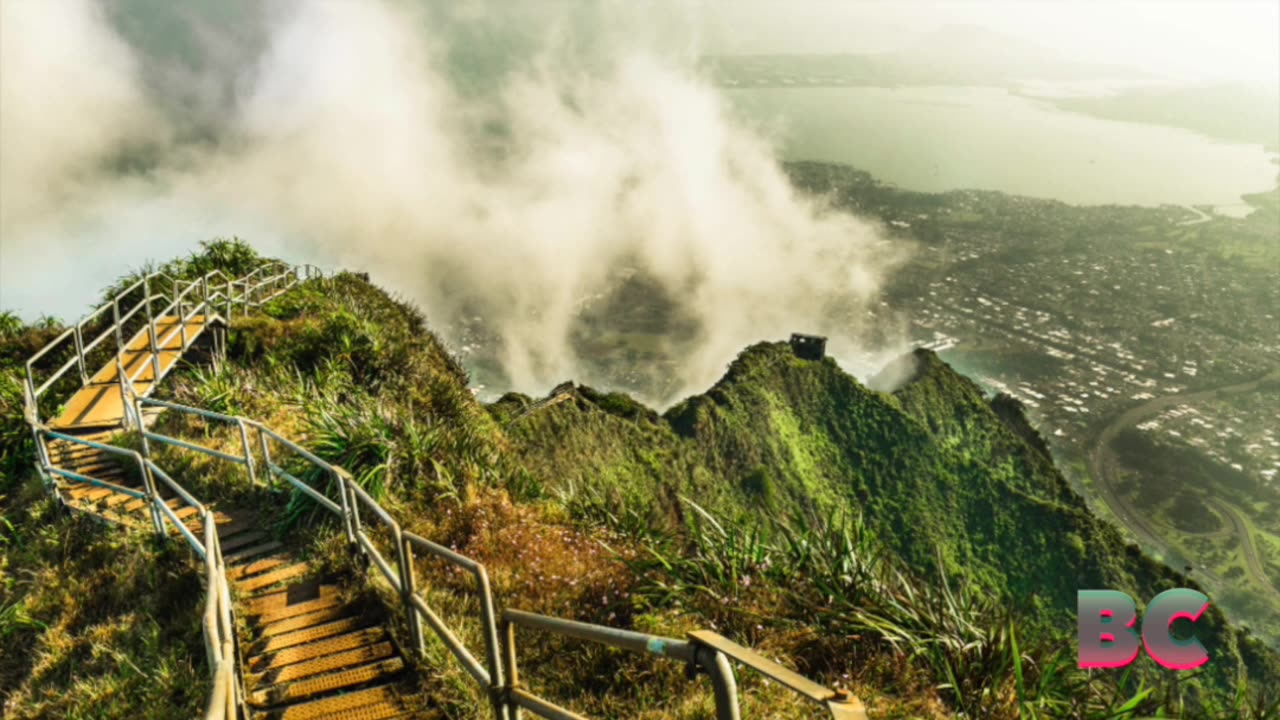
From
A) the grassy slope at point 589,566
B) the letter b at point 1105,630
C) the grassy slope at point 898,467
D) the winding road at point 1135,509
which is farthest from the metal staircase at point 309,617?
the winding road at point 1135,509

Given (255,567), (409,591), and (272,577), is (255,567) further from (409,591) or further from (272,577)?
(409,591)

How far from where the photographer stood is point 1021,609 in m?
6.27

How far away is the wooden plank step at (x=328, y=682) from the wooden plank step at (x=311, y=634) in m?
0.57

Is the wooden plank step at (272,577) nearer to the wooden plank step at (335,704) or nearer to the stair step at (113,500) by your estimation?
the wooden plank step at (335,704)

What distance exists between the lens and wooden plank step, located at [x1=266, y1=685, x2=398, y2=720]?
16.1ft

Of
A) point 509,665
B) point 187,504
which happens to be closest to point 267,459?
point 187,504

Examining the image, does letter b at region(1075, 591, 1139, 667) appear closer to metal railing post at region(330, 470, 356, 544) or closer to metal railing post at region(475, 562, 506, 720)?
metal railing post at region(475, 562, 506, 720)

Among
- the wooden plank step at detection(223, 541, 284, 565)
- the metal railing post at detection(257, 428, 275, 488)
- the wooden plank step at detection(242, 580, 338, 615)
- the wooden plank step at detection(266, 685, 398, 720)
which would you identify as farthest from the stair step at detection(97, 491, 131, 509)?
the wooden plank step at detection(266, 685, 398, 720)

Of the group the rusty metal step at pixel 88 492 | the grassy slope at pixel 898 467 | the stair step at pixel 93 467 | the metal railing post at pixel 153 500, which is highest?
the stair step at pixel 93 467

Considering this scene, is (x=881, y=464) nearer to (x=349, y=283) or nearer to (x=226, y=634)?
(x=349, y=283)

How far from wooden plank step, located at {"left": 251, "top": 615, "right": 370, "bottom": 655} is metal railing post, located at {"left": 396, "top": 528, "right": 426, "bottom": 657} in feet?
2.42

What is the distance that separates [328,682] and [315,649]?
534 mm

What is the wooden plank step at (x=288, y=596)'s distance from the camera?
20.7ft

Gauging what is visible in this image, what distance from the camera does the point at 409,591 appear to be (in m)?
5.47
